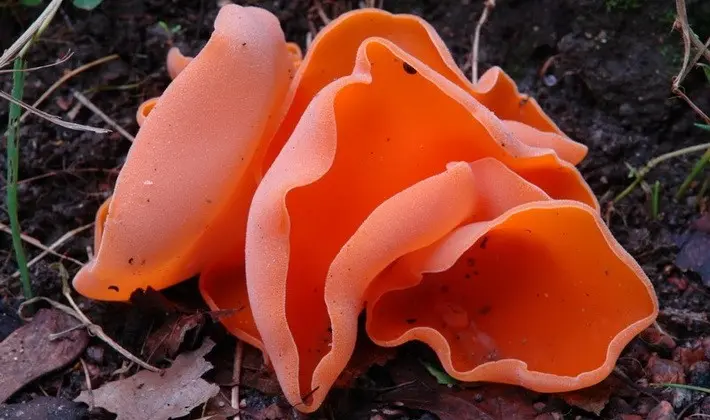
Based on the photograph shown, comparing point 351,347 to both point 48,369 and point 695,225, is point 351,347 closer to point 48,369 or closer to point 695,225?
point 48,369

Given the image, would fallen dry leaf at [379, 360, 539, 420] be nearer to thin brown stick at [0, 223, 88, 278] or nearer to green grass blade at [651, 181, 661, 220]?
green grass blade at [651, 181, 661, 220]

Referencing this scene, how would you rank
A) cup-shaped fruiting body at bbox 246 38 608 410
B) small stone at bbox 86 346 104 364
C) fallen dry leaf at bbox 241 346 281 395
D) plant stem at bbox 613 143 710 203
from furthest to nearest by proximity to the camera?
1. plant stem at bbox 613 143 710 203
2. small stone at bbox 86 346 104 364
3. fallen dry leaf at bbox 241 346 281 395
4. cup-shaped fruiting body at bbox 246 38 608 410

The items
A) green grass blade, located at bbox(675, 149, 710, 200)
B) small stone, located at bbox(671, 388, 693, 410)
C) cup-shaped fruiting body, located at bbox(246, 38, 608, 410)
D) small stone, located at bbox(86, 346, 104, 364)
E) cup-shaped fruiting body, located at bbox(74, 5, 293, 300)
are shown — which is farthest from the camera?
green grass blade, located at bbox(675, 149, 710, 200)

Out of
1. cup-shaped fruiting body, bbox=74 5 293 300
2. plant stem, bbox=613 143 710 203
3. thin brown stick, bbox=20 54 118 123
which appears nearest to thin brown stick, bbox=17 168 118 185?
thin brown stick, bbox=20 54 118 123

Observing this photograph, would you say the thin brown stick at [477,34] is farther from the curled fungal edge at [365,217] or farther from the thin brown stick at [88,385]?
the thin brown stick at [88,385]

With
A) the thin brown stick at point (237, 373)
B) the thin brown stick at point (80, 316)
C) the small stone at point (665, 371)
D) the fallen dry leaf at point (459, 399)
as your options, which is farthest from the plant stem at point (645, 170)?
the thin brown stick at point (80, 316)

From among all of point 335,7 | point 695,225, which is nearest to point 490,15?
point 335,7

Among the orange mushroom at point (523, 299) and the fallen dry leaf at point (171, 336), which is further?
the fallen dry leaf at point (171, 336)
